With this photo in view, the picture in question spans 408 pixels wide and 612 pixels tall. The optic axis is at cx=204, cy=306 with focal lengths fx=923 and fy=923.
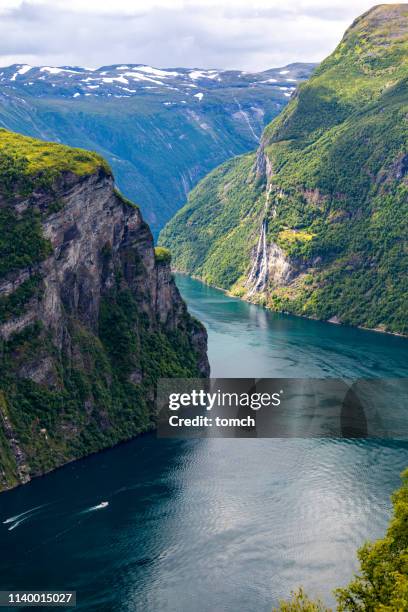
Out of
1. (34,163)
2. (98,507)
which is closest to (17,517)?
(98,507)

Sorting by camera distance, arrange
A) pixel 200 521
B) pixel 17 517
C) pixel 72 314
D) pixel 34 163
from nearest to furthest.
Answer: pixel 17 517 → pixel 200 521 → pixel 34 163 → pixel 72 314

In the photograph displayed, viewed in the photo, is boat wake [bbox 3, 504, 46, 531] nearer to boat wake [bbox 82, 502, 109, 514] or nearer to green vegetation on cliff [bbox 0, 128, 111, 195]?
boat wake [bbox 82, 502, 109, 514]

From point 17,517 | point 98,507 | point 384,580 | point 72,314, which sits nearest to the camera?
point 384,580

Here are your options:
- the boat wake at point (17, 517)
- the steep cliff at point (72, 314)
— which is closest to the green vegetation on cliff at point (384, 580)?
the boat wake at point (17, 517)

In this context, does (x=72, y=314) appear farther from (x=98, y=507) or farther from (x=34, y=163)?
(x=98, y=507)

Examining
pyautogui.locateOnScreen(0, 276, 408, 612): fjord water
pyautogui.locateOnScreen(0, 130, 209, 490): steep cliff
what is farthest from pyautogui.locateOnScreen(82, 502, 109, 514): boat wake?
pyautogui.locateOnScreen(0, 130, 209, 490): steep cliff

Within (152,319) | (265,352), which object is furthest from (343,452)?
(265,352)
